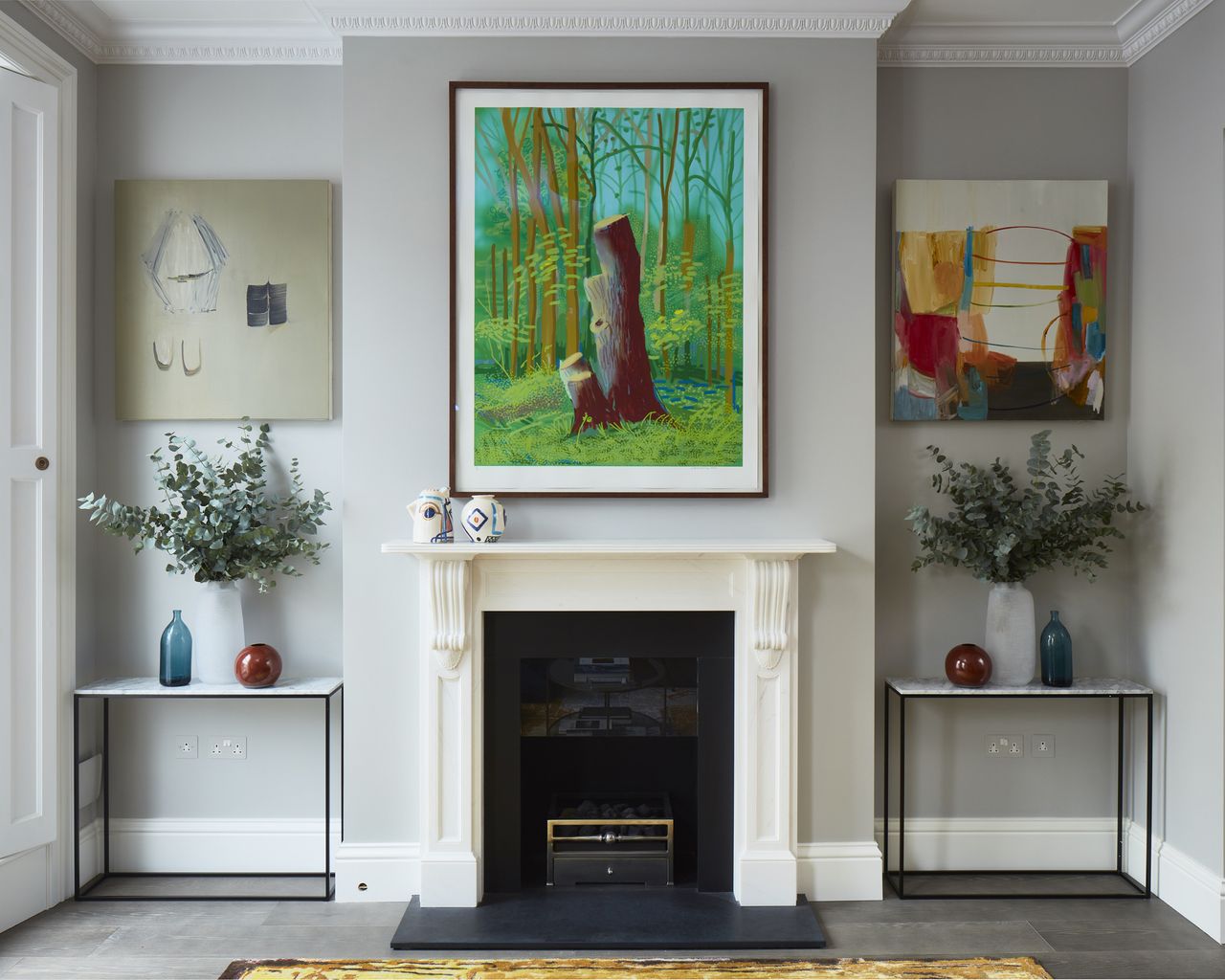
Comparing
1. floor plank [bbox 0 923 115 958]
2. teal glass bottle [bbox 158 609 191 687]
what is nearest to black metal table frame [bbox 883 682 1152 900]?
teal glass bottle [bbox 158 609 191 687]

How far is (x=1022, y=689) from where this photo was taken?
2.88 meters

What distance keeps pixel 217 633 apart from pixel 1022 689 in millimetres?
2541

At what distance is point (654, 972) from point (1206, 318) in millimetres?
2414

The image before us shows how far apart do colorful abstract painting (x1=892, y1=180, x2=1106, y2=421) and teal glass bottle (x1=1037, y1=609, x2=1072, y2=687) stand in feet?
2.34

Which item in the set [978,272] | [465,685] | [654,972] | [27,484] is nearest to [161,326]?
[27,484]

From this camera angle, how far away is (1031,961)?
2.49 meters

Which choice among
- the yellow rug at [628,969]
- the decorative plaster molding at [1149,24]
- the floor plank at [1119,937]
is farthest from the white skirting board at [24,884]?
the decorative plaster molding at [1149,24]

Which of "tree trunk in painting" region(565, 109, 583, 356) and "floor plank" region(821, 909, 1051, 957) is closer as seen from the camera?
"floor plank" region(821, 909, 1051, 957)

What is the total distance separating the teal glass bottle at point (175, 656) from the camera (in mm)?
2918

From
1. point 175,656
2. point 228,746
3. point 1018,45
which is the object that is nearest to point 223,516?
Answer: point 175,656

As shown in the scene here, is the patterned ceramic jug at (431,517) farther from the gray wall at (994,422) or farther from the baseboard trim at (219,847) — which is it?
the gray wall at (994,422)

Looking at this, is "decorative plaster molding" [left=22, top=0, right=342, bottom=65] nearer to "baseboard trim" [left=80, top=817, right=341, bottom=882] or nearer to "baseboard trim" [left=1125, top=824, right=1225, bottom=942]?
"baseboard trim" [left=80, top=817, right=341, bottom=882]

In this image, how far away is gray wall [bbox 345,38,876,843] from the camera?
9.36 feet

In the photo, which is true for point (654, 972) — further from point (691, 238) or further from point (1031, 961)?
point (691, 238)
